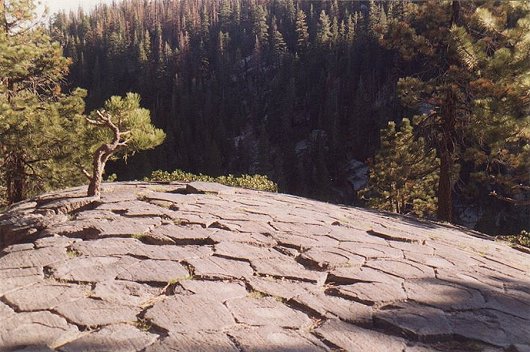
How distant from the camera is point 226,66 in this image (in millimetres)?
64125

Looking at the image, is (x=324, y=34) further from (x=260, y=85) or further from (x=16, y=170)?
(x=16, y=170)

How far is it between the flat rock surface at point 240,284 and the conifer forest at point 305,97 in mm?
2204

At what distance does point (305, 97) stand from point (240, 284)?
54.5 m

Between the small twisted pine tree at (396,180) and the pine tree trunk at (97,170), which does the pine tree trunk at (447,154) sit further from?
the small twisted pine tree at (396,180)

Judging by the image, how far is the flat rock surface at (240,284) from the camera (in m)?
2.25

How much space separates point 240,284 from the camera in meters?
2.90

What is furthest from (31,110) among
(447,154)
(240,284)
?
(447,154)

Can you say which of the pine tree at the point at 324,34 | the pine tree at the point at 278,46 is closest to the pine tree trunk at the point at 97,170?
the pine tree at the point at 324,34

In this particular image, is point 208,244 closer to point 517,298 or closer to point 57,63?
point 517,298

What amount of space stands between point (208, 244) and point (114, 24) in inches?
3267

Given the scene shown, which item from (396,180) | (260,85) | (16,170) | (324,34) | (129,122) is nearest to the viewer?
(129,122)

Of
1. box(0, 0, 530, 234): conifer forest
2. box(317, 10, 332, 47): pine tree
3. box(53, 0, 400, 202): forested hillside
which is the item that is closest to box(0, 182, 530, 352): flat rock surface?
box(0, 0, 530, 234): conifer forest

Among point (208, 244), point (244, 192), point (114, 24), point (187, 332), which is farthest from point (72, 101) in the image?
point (114, 24)

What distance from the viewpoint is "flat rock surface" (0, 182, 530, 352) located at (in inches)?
88.7
